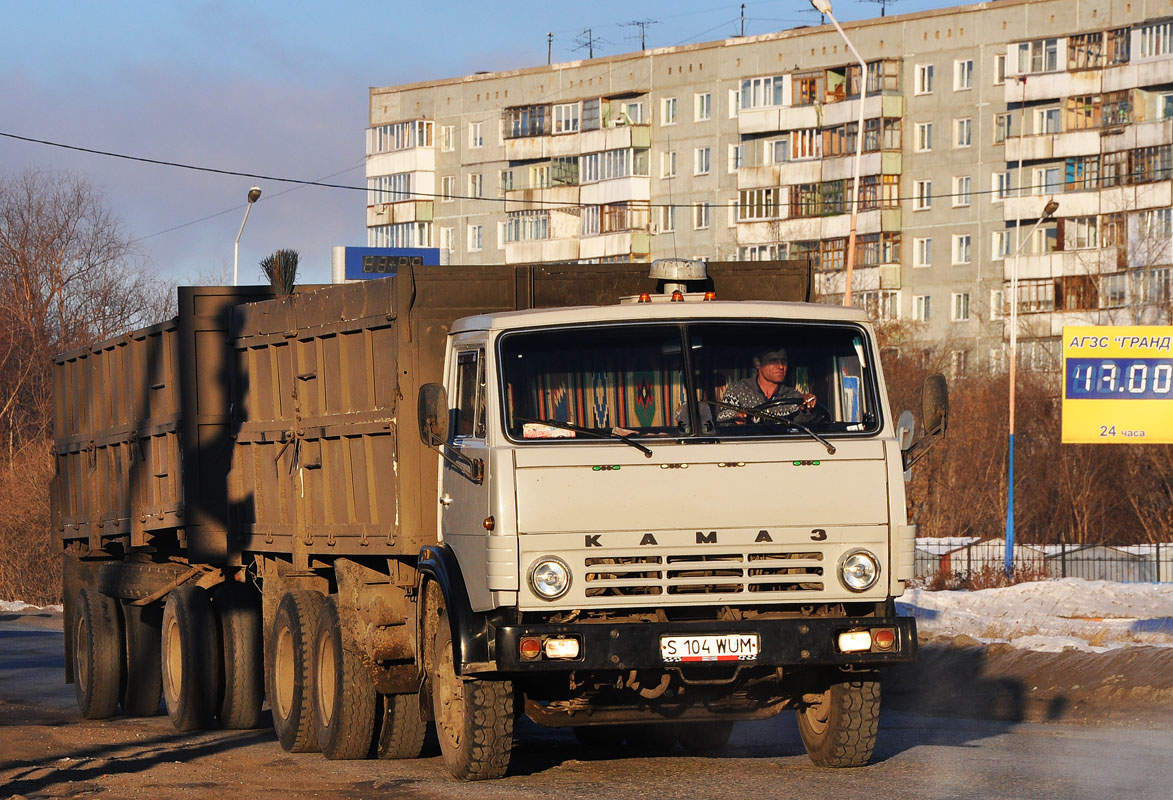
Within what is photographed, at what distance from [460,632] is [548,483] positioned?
88cm

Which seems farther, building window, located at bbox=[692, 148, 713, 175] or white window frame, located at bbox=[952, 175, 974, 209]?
building window, located at bbox=[692, 148, 713, 175]

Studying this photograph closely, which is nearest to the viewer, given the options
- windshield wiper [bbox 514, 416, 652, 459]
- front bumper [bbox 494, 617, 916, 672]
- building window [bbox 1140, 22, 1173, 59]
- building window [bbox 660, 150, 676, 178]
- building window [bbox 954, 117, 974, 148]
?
front bumper [bbox 494, 617, 916, 672]

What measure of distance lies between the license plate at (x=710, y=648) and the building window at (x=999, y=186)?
58.0 m

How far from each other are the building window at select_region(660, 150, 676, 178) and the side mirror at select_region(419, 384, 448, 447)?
6356 centimetres

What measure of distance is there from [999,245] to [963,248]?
157cm

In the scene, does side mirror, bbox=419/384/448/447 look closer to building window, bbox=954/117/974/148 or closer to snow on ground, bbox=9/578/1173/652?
snow on ground, bbox=9/578/1173/652

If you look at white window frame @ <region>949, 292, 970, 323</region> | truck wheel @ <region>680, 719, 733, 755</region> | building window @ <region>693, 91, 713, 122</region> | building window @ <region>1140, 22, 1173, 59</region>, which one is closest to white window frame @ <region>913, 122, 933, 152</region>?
white window frame @ <region>949, 292, 970, 323</region>

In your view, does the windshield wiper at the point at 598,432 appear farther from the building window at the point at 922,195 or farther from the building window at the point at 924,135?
the building window at the point at 924,135

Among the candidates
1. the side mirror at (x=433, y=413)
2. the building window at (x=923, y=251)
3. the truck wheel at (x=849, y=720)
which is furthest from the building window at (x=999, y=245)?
the side mirror at (x=433, y=413)

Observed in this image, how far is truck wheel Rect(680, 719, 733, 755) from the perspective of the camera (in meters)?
11.8

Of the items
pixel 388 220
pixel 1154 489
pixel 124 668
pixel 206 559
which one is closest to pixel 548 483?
pixel 206 559

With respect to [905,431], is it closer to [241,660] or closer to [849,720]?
[849,720]

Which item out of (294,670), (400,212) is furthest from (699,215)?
(294,670)

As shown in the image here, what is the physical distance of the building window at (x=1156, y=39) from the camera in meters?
58.9
